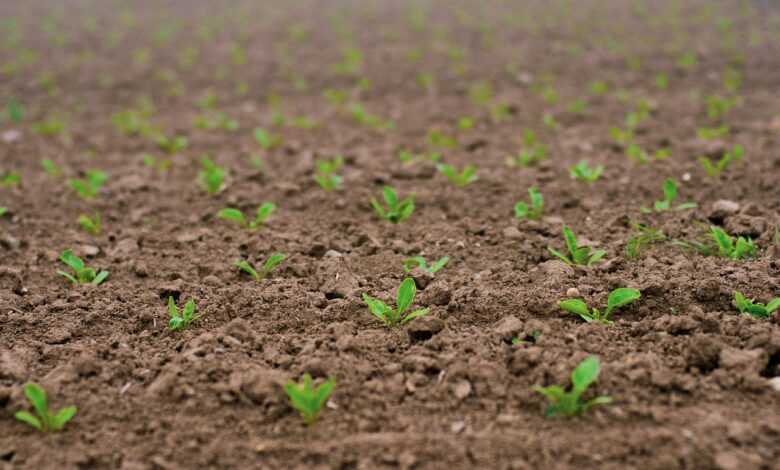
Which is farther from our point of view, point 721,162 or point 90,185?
point 90,185

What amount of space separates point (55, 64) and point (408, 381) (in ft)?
27.1

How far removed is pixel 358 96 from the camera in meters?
6.56

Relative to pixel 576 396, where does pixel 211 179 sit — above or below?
above

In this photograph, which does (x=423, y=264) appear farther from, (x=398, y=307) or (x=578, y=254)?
(x=578, y=254)

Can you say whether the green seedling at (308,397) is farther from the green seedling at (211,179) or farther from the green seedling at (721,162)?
the green seedling at (721,162)

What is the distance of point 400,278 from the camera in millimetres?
2865

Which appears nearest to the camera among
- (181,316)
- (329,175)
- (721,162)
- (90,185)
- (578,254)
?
(181,316)

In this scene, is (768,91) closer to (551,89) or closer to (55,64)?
(551,89)

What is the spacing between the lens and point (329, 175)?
4188 mm

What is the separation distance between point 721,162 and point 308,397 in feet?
9.68

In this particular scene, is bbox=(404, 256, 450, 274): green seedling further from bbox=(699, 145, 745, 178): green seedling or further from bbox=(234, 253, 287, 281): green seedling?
bbox=(699, 145, 745, 178): green seedling

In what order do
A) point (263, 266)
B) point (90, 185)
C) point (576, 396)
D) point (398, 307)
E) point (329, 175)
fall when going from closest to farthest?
point (576, 396) < point (398, 307) < point (263, 266) < point (90, 185) < point (329, 175)

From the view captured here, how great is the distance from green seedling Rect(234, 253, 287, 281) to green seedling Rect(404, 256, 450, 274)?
562mm

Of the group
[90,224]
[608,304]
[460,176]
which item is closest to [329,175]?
[460,176]
